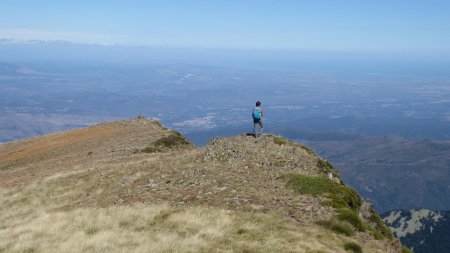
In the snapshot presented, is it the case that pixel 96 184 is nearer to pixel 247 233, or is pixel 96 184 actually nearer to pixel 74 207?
pixel 74 207

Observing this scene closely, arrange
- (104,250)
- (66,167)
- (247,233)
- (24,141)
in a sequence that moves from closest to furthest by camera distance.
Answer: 1. (104,250)
2. (247,233)
3. (66,167)
4. (24,141)

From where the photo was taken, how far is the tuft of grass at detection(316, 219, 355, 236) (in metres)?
21.0

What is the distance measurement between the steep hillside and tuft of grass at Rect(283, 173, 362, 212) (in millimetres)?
67

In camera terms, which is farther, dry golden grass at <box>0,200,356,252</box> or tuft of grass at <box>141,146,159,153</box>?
tuft of grass at <box>141,146,159,153</box>

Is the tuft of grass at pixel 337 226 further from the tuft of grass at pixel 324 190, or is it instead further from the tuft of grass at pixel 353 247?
the tuft of grass at pixel 324 190

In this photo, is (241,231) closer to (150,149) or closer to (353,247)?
(353,247)

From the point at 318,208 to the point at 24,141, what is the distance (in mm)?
59101

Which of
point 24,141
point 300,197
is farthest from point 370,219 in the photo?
point 24,141

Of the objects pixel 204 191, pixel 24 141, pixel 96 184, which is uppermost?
pixel 204 191

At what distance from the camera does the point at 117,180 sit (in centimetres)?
3172

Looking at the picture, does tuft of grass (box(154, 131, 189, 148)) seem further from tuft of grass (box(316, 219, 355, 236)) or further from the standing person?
tuft of grass (box(316, 219, 355, 236))

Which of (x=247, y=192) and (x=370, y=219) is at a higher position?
(x=247, y=192)

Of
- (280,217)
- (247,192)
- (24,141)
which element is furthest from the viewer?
(24,141)

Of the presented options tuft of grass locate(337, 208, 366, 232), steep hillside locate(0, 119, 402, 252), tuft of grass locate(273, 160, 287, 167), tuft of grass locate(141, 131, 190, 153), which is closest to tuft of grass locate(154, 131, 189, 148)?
tuft of grass locate(141, 131, 190, 153)
